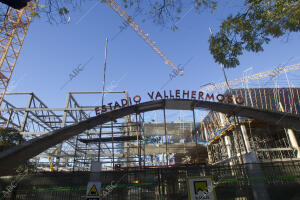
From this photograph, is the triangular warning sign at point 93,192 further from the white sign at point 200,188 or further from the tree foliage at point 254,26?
the tree foliage at point 254,26

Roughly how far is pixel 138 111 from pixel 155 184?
813 cm

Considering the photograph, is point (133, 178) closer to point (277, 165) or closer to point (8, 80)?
point (277, 165)

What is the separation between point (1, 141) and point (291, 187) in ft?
63.3

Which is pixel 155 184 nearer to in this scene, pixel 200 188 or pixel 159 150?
pixel 200 188

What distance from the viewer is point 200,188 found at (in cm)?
757

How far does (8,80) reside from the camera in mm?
29562

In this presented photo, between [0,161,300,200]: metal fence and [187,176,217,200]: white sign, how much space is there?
5.06 feet

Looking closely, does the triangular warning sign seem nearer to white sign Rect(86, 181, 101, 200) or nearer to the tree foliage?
white sign Rect(86, 181, 101, 200)

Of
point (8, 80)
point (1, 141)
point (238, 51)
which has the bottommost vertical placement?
point (1, 141)

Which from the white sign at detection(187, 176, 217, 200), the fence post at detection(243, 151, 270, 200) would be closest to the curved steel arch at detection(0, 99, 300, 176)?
the fence post at detection(243, 151, 270, 200)

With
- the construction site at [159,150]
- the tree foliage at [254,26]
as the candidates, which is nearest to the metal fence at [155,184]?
the construction site at [159,150]

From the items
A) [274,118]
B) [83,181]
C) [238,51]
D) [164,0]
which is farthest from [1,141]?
[274,118]

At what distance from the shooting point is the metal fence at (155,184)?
9.00 meters

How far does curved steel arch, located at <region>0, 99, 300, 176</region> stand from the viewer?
1191cm
